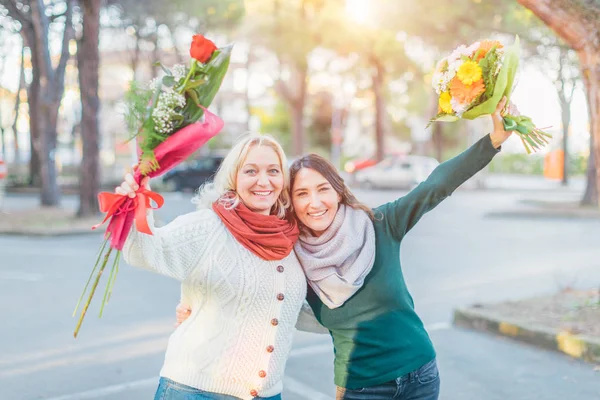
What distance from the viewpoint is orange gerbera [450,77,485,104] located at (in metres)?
2.78

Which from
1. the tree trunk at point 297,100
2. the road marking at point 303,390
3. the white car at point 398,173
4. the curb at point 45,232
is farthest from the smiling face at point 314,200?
the tree trunk at point 297,100

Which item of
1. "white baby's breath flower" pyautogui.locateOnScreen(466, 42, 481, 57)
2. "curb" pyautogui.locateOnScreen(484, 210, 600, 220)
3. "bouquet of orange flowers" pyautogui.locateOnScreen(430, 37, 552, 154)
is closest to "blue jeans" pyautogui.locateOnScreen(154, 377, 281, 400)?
"bouquet of orange flowers" pyautogui.locateOnScreen(430, 37, 552, 154)

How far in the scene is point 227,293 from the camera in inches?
100

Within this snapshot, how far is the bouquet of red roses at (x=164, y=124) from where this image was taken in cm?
243

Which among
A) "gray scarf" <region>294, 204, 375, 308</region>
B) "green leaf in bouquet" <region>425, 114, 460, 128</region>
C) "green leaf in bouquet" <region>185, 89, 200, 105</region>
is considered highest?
"green leaf in bouquet" <region>185, 89, 200, 105</region>

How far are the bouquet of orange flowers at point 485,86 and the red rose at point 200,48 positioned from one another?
3.22 ft

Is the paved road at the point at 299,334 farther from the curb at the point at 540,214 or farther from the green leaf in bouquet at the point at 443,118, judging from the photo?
the curb at the point at 540,214

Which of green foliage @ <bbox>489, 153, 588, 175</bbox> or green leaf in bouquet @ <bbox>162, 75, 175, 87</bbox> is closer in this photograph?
green leaf in bouquet @ <bbox>162, 75, 175, 87</bbox>

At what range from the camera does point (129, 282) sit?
9102 millimetres

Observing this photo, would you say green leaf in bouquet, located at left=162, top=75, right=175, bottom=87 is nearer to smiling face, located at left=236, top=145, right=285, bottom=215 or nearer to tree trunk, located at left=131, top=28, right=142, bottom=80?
smiling face, located at left=236, top=145, right=285, bottom=215

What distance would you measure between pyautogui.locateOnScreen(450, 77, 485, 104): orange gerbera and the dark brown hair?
60 cm

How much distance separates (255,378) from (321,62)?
122ft

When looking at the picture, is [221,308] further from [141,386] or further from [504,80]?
[141,386]

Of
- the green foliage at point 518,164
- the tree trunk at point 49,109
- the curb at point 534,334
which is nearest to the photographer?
the curb at point 534,334
